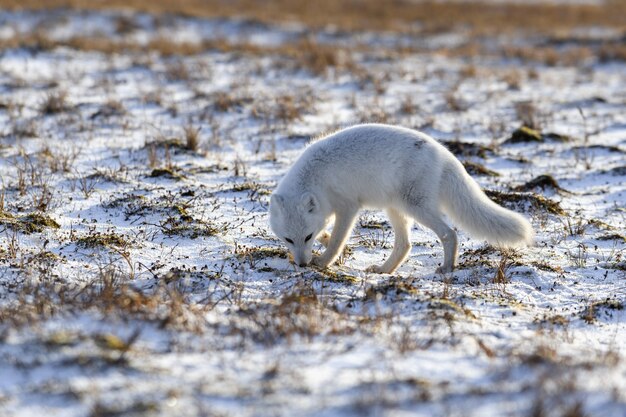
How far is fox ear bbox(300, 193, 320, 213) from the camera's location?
5.48 meters

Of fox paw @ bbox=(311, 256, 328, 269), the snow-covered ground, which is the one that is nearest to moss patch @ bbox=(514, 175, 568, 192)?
the snow-covered ground

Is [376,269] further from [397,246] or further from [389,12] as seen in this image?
[389,12]

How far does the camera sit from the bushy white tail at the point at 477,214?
5.40 metres

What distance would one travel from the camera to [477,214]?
215 inches

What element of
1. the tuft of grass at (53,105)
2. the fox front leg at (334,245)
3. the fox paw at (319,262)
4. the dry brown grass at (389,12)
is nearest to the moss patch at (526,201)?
the fox front leg at (334,245)

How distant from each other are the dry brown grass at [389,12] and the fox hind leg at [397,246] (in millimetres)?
14797

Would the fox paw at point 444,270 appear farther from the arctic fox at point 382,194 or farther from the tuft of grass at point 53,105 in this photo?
the tuft of grass at point 53,105

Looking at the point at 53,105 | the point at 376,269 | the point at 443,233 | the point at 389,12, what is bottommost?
the point at 376,269

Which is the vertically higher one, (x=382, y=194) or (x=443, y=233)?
(x=382, y=194)

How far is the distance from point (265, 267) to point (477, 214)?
1.68 metres

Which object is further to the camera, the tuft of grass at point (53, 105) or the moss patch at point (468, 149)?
the tuft of grass at point (53, 105)

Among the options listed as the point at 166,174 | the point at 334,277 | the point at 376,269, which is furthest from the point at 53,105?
the point at 334,277

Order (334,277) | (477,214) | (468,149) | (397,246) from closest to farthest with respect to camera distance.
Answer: (334,277) → (477,214) → (397,246) → (468,149)

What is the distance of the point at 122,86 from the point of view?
12.4 metres
